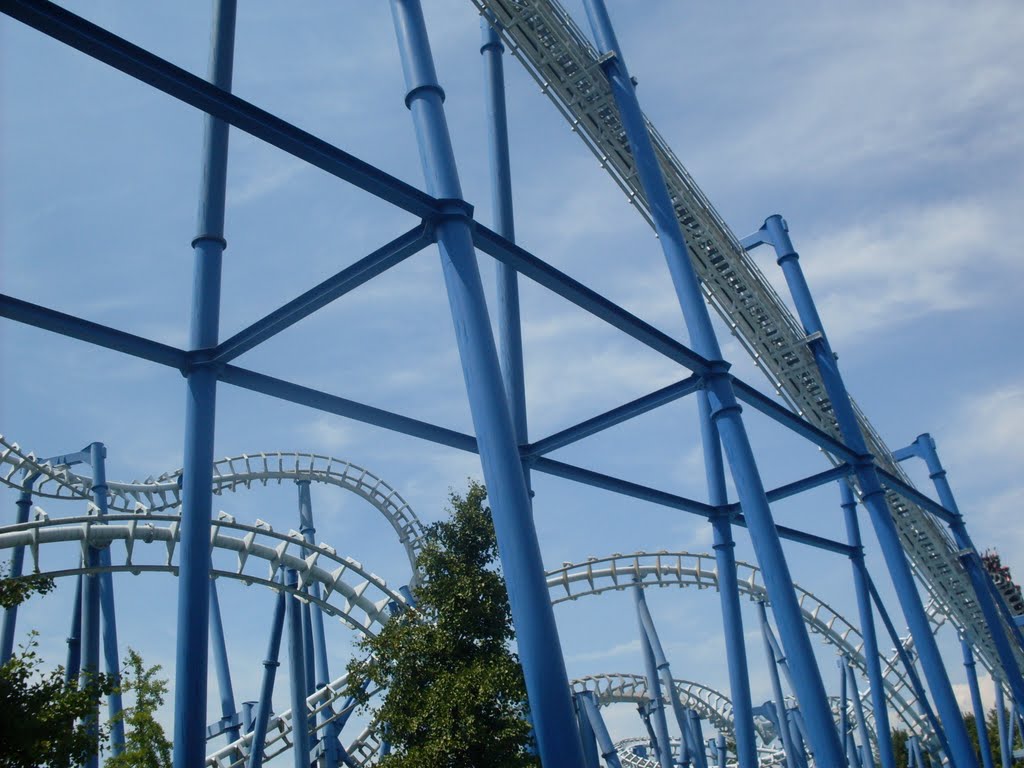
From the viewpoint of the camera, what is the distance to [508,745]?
8141 millimetres

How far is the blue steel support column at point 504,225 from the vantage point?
29.5 feet

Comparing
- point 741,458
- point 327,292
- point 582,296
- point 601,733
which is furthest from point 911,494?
point 327,292

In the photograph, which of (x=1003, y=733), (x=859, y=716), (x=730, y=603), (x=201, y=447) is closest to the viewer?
(x=201, y=447)

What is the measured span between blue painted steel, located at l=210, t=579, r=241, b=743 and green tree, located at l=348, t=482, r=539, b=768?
6277 millimetres

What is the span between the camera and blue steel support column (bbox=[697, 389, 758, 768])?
31.9ft

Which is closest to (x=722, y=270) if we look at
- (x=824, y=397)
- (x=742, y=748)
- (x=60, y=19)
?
(x=824, y=397)

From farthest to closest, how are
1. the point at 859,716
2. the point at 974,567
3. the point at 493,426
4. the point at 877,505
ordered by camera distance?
the point at 859,716 < the point at 974,567 < the point at 877,505 < the point at 493,426

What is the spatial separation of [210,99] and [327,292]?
1500 millimetres

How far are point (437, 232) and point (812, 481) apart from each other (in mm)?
6518

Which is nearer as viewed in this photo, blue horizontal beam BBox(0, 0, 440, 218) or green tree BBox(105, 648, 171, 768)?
blue horizontal beam BBox(0, 0, 440, 218)

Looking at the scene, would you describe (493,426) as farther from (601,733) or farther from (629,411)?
(601,733)

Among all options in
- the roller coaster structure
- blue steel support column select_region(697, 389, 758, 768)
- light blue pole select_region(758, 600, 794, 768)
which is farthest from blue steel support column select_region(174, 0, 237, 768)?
light blue pole select_region(758, 600, 794, 768)

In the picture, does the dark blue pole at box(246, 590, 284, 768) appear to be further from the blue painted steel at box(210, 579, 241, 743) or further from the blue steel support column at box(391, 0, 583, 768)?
the blue steel support column at box(391, 0, 583, 768)

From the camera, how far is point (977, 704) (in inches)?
707
